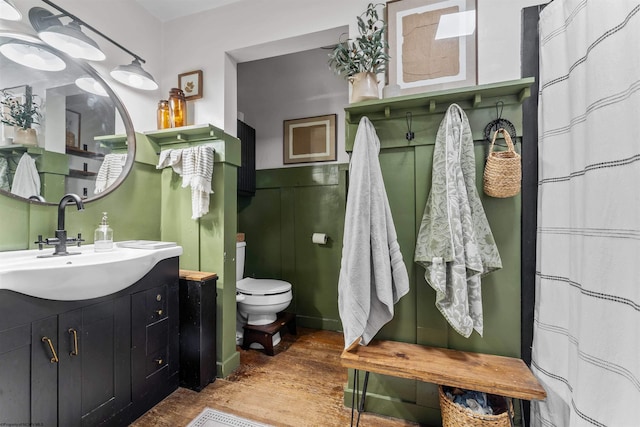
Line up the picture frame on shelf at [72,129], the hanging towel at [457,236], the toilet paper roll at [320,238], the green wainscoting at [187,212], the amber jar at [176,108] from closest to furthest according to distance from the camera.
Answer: the hanging towel at [457,236], the picture frame on shelf at [72,129], the green wainscoting at [187,212], the amber jar at [176,108], the toilet paper roll at [320,238]

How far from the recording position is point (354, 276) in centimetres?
123

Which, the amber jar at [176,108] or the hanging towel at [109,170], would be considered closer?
the hanging towel at [109,170]

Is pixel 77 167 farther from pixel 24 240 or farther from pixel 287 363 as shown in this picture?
pixel 287 363

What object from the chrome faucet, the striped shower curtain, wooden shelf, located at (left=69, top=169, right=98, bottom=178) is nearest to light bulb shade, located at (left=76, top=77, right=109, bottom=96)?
wooden shelf, located at (left=69, top=169, right=98, bottom=178)

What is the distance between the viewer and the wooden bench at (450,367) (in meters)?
1.02

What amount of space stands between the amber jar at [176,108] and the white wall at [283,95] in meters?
1.05

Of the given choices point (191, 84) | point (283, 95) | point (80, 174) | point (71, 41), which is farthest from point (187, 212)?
point (283, 95)

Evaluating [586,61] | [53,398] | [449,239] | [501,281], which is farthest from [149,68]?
[501,281]

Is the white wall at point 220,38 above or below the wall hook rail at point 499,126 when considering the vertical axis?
above

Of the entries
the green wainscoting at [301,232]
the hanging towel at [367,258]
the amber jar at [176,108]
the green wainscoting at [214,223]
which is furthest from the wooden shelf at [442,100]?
the amber jar at [176,108]

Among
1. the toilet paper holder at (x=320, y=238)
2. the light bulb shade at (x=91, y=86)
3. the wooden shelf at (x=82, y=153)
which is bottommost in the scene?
the toilet paper holder at (x=320, y=238)

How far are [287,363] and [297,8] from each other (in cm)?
245

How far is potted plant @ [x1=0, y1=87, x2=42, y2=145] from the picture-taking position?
122 cm

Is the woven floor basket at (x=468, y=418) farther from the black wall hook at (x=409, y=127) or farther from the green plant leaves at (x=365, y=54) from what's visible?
the green plant leaves at (x=365, y=54)
